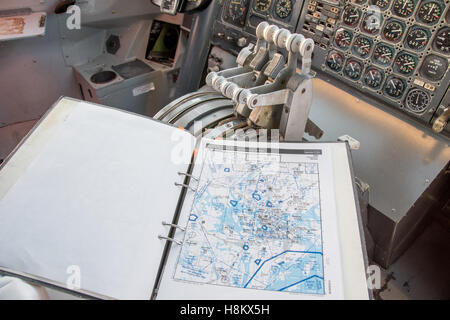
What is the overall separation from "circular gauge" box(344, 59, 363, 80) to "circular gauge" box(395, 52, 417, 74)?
0.76 feet

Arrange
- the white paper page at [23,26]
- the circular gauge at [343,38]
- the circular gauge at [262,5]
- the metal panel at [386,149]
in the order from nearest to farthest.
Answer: the metal panel at [386,149], the circular gauge at [343,38], the white paper page at [23,26], the circular gauge at [262,5]

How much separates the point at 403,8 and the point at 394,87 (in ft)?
A: 1.42

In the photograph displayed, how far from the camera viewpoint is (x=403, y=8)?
6.34ft

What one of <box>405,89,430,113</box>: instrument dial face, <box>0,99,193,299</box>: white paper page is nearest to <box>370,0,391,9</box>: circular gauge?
<box>405,89,430,113</box>: instrument dial face

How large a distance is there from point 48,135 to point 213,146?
0.65 meters

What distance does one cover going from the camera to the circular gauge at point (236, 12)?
2.67 metres

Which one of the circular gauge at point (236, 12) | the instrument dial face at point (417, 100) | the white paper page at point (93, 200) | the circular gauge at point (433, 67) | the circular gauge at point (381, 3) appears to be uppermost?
the circular gauge at point (381, 3)

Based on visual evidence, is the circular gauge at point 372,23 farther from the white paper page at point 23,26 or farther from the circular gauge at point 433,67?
the white paper page at point 23,26

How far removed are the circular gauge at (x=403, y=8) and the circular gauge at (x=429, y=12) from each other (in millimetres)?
54

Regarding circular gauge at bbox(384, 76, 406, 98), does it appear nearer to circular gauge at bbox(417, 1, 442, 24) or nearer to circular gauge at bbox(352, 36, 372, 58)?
circular gauge at bbox(352, 36, 372, 58)

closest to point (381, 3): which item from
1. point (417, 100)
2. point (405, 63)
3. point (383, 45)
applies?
point (383, 45)

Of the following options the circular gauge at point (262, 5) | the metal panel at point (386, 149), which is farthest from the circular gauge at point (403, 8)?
the circular gauge at point (262, 5)

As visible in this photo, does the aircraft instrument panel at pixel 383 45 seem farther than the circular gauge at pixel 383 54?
No

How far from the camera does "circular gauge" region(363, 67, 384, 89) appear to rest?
2.13 metres
